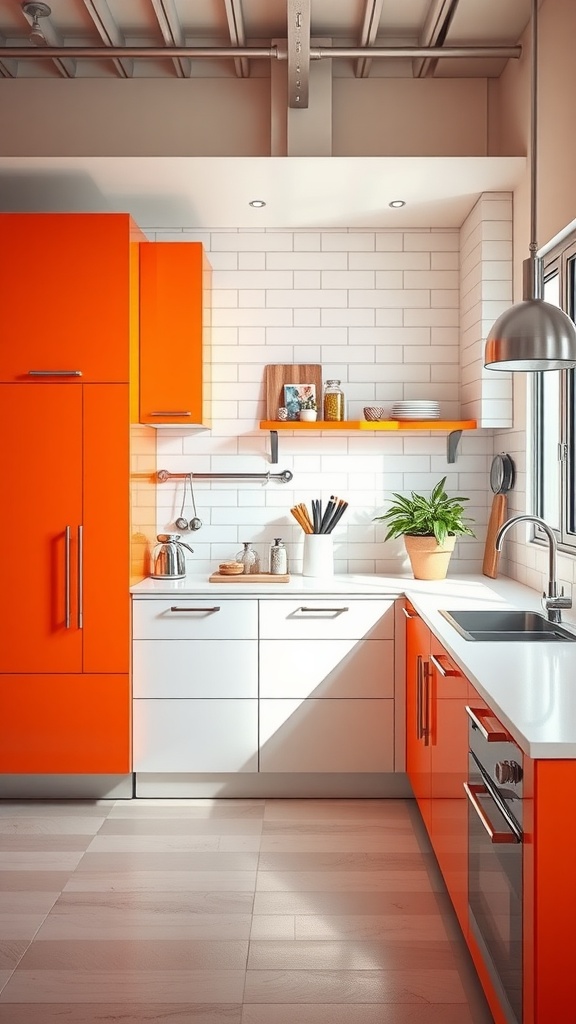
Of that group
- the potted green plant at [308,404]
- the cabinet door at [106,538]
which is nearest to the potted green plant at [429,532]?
the potted green plant at [308,404]

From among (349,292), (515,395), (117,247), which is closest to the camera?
(117,247)

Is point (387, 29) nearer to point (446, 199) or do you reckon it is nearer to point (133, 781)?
point (446, 199)

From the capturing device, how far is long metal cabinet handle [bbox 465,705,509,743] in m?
1.84

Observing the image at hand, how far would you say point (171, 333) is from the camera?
3.89 metres

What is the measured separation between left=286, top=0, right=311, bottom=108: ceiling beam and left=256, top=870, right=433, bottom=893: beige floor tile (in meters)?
3.06

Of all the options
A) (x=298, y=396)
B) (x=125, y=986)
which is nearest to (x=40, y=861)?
(x=125, y=986)

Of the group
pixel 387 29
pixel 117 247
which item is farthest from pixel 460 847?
pixel 387 29

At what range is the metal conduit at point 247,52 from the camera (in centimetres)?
354

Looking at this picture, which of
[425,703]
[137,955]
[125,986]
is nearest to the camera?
[125,986]

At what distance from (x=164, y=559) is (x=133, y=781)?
100 centimetres

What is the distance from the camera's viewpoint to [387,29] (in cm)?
362

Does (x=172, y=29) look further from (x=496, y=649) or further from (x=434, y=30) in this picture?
(x=496, y=649)

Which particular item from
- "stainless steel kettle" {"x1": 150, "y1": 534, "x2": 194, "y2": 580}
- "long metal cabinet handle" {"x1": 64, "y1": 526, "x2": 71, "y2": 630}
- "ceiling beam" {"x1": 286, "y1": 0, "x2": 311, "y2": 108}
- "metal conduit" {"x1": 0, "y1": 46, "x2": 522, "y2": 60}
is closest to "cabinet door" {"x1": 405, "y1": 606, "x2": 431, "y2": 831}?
"stainless steel kettle" {"x1": 150, "y1": 534, "x2": 194, "y2": 580}

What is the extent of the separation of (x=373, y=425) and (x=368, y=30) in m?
1.64
